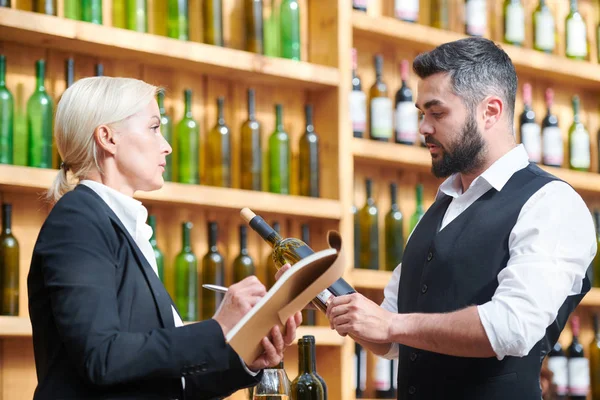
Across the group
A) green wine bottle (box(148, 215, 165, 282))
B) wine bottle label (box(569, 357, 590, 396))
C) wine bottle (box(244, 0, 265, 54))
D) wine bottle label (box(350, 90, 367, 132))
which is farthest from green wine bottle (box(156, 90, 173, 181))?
wine bottle label (box(569, 357, 590, 396))

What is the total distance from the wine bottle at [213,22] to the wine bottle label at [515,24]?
1271 millimetres

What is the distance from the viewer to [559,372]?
3699 mm

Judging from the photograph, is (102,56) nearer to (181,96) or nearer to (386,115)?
(181,96)

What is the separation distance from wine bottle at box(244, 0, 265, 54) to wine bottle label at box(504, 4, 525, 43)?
1.12 meters

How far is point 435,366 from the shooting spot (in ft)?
6.02

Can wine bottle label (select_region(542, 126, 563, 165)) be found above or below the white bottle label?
below

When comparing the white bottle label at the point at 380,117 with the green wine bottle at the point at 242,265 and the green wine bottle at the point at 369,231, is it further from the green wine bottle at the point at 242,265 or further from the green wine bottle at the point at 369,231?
the green wine bottle at the point at 242,265

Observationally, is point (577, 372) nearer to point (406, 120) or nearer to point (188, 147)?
point (406, 120)

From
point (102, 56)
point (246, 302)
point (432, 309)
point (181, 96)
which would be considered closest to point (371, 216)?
point (181, 96)

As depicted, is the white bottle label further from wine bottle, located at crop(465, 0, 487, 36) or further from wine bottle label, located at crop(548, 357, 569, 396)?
wine bottle label, located at crop(548, 357, 569, 396)

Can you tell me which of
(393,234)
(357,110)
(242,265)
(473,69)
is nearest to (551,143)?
(393,234)

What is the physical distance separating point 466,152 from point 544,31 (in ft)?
6.82

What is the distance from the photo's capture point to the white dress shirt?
1.69m

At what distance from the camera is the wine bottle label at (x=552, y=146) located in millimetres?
3758
